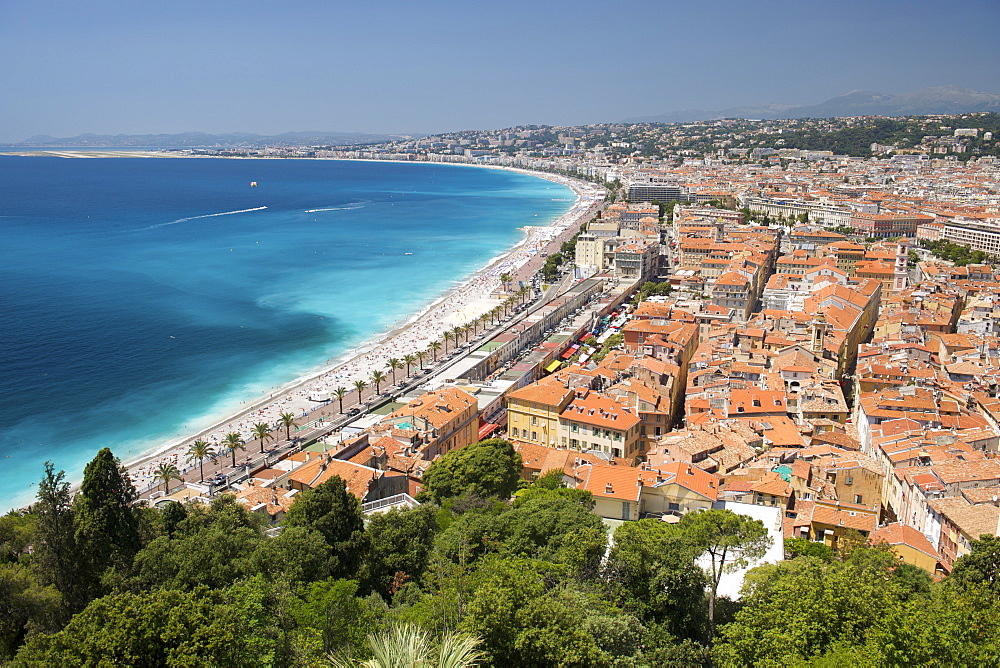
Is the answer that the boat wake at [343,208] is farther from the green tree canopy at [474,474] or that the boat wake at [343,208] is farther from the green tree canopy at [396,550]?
the green tree canopy at [396,550]

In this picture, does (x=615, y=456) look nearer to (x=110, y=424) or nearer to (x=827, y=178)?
(x=110, y=424)

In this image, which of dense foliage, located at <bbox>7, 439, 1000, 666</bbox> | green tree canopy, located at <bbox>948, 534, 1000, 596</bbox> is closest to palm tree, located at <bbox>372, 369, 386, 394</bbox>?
dense foliage, located at <bbox>7, 439, 1000, 666</bbox>

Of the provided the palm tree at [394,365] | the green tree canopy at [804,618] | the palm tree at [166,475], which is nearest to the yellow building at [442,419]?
the palm tree at [166,475]

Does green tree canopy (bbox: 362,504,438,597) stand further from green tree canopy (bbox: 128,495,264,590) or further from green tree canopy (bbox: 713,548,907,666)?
green tree canopy (bbox: 713,548,907,666)

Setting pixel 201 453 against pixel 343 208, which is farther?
pixel 343 208

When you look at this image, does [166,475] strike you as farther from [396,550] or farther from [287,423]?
[396,550]

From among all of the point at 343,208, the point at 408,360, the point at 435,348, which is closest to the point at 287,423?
the point at 408,360

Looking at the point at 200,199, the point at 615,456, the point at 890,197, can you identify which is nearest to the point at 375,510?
the point at 615,456
